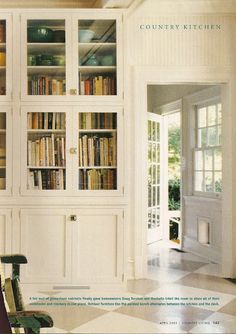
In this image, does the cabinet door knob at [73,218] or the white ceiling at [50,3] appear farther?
the white ceiling at [50,3]

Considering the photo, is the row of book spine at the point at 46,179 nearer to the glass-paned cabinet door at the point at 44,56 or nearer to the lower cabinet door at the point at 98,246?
the lower cabinet door at the point at 98,246

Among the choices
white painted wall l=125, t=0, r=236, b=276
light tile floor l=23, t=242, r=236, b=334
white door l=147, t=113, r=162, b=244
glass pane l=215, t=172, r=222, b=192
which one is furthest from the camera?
white door l=147, t=113, r=162, b=244

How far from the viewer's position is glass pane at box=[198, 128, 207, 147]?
4945 millimetres

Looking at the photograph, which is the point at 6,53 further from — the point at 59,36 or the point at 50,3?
the point at 50,3

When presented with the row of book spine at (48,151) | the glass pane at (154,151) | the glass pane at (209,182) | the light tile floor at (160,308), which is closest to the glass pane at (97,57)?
the row of book spine at (48,151)

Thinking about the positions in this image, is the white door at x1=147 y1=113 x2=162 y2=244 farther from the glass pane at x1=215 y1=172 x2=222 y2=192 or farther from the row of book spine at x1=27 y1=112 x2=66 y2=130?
the row of book spine at x1=27 y1=112 x2=66 y2=130

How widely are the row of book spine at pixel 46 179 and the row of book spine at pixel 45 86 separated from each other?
2.19ft

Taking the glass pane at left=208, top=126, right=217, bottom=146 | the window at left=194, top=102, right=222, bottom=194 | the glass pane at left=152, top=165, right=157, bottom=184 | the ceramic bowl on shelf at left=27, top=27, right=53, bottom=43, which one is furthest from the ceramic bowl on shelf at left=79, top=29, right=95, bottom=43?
the glass pane at left=152, top=165, right=157, bottom=184

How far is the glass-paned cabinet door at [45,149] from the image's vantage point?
3408 mm

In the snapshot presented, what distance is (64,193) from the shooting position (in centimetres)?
338

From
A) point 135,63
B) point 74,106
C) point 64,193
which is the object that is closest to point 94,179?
point 64,193

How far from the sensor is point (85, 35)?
3436 millimetres

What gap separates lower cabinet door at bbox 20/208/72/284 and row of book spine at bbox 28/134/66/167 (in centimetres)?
41

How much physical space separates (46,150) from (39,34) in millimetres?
986
